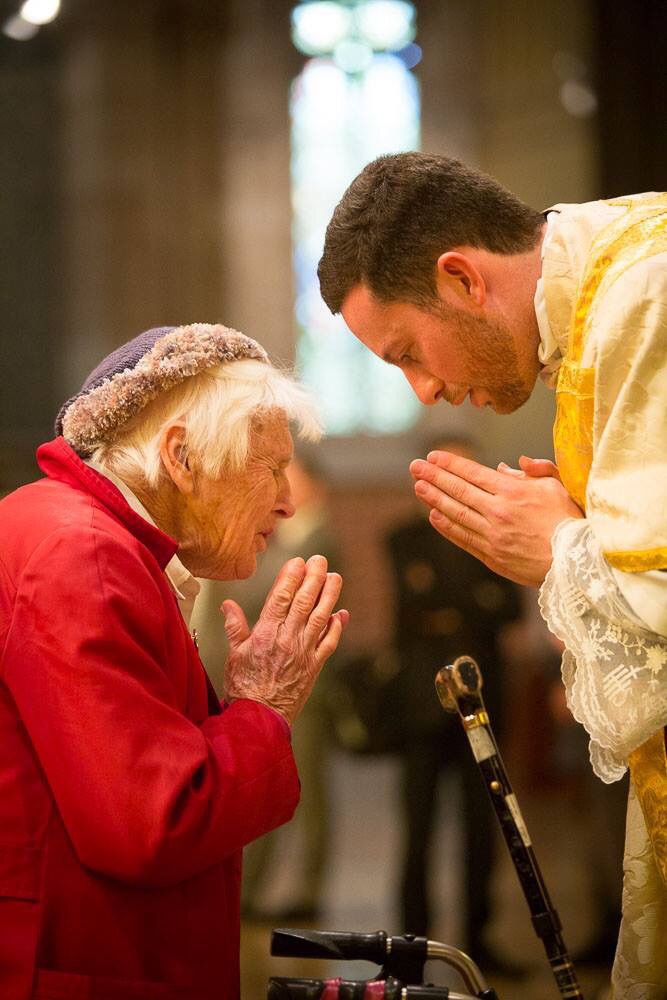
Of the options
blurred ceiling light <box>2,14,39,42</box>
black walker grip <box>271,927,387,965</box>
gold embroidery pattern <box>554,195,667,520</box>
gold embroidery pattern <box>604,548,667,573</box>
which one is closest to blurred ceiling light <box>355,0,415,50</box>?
blurred ceiling light <box>2,14,39,42</box>

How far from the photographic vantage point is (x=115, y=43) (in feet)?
28.2

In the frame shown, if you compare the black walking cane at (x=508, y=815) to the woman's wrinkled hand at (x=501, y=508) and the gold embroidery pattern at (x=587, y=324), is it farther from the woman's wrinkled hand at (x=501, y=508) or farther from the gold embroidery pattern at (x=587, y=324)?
the gold embroidery pattern at (x=587, y=324)

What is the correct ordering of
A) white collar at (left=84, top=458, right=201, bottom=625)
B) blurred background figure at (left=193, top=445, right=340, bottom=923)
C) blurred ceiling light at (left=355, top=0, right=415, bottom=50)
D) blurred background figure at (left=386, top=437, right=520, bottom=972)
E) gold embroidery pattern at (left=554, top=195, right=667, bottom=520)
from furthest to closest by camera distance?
blurred ceiling light at (left=355, top=0, right=415, bottom=50) < blurred background figure at (left=193, top=445, right=340, bottom=923) < blurred background figure at (left=386, top=437, right=520, bottom=972) < white collar at (left=84, top=458, right=201, bottom=625) < gold embroidery pattern at (left=554, top=195, right=667, bottom=520)

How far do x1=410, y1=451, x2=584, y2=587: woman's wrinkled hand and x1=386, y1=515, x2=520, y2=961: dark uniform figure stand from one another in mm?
3416

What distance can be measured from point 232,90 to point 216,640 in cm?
498

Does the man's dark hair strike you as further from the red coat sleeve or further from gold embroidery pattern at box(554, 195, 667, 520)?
the red coat sleeve

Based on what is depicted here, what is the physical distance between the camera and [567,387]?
6.70ft

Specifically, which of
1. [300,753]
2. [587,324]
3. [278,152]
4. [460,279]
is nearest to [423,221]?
[460,279]

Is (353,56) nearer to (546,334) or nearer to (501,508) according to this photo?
(546,334)

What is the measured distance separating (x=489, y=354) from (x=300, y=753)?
4126mm

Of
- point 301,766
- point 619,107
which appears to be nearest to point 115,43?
point 619,107

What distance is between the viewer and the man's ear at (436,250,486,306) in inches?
87.7

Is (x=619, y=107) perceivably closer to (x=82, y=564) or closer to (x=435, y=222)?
(x=435, y=222)

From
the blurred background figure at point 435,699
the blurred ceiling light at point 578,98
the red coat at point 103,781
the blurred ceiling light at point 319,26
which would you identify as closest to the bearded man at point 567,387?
the red coat at point 103,781
